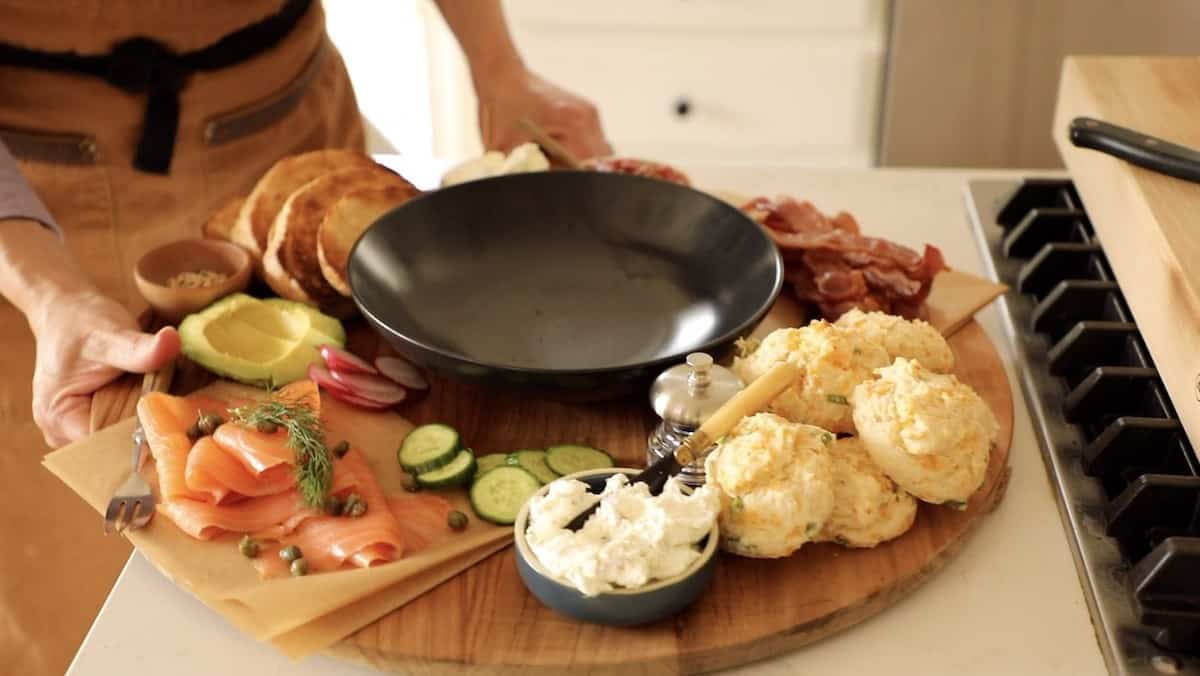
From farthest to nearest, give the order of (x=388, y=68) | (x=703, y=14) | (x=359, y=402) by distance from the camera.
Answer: (x=388, y=68)
(x=703, y=14)
(x=359, y=402)

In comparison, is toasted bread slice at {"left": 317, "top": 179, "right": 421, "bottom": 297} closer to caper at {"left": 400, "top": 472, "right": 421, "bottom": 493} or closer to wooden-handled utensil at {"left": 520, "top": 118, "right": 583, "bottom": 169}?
wooden-handled utensil at {"left": 520, "top": 118, "right": 583, "bottom": 169}

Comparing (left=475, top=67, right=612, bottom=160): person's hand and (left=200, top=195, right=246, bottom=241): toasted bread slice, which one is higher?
(left=200, top=195, right=246, bottom=241): toasted bread slice

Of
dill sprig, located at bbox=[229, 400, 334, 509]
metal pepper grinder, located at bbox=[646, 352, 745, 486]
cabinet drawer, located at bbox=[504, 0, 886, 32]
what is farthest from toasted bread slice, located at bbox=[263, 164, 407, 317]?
cabinet drawer, located at bbox=[504, 0, 886, 32]

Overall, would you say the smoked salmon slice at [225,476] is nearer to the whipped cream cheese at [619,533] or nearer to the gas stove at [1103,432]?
the whipped cream cheese at [619,533]

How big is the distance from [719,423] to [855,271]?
0.46 meters

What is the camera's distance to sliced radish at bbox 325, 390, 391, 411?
1409 millimetres

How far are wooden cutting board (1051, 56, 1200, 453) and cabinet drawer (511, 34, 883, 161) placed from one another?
1.62 metres

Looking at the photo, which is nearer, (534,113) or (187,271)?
(187,271)

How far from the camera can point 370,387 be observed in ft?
4.67

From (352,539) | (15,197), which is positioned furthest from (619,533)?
(15,197)

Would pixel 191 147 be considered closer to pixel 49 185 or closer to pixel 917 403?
pixel 49 185

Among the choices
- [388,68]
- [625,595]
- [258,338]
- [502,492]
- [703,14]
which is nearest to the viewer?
[625,595]

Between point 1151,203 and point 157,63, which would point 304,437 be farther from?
point 1151,203

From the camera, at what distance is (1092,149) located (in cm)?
149
